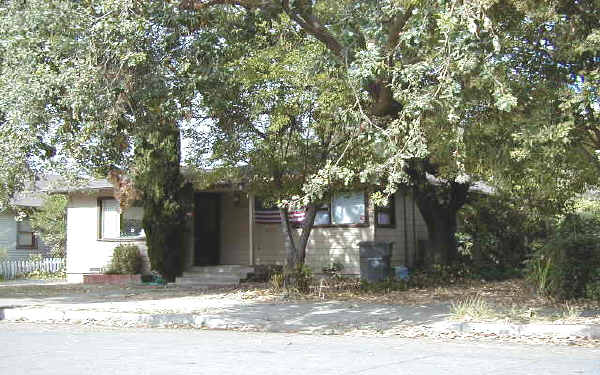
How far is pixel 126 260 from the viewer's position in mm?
22391

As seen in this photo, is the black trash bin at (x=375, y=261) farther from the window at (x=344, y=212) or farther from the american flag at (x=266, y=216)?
the american flag at (x=266, y=216)

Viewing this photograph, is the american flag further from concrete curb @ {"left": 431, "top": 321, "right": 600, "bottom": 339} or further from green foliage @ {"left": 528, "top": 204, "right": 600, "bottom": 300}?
concrete curb @ {"left": 431, "top": 321, "right": 600, "bottom": 339}

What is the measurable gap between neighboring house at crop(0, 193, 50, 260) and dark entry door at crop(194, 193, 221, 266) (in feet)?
38.2

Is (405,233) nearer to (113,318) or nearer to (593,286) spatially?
(593,286)

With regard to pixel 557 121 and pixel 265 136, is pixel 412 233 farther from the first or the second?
pixel 557 121

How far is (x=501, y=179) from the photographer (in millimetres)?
→ 12516

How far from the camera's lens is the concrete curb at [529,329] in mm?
10023

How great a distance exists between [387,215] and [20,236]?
774 inches

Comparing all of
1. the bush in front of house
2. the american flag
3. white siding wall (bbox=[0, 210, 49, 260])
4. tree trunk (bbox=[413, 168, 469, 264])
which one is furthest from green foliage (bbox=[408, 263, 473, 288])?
white siding wall (bbox=[0, 210, 49, 260])

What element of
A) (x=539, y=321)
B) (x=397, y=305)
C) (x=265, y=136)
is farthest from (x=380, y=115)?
(x=539, y=321)

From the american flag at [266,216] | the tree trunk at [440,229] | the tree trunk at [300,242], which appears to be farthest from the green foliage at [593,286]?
the american flag at [266,216]

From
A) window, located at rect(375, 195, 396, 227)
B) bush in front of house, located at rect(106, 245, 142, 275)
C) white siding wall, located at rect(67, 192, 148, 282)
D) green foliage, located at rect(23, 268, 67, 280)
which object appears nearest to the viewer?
window, located at rect(375, 195, 396, 227)

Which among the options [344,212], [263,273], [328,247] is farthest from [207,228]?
[344,212]

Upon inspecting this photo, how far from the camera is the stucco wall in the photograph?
70.0 feet
